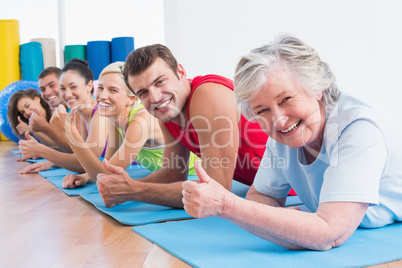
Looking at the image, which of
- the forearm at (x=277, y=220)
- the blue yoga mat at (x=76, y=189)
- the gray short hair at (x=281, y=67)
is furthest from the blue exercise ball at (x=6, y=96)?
the forearm at (x=277, y=220)

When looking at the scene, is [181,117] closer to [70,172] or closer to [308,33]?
[70,172]

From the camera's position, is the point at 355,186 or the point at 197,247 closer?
the point at 355,186

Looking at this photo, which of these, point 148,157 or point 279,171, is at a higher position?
point 279,171

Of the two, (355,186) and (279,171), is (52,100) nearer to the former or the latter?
(279,171)

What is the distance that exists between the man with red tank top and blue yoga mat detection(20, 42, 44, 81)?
5144 mm

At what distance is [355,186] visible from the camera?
3.91 ft

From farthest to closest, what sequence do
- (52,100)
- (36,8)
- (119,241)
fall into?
(36,8), (52,100), (119,241)

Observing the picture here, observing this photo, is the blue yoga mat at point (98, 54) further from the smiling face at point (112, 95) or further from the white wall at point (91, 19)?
the smiling face at point (112, 95)

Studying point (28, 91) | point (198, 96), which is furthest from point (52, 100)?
point (198, 96)

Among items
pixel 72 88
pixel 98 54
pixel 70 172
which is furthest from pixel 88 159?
pixel 98 54

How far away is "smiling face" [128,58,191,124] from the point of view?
1883 mm

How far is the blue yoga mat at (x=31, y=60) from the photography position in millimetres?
6547

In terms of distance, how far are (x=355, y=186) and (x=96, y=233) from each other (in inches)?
40.0

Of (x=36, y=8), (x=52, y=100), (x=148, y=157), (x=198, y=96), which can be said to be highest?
(x=36, y=8)
